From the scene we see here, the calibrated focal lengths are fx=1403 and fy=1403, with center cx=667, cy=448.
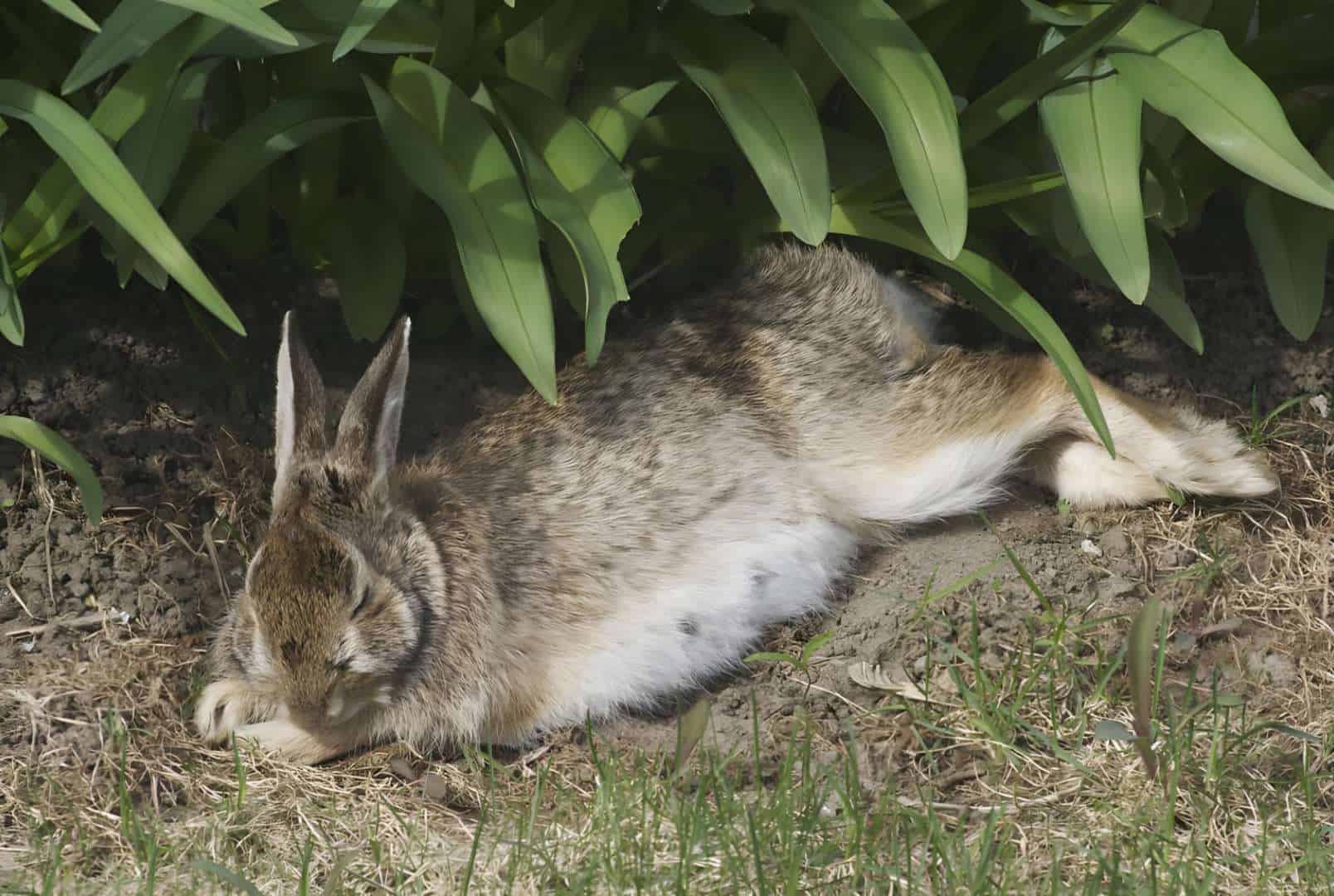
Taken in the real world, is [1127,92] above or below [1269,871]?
above

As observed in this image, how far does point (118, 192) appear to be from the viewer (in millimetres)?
2889

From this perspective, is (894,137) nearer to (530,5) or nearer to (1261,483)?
(530,5)

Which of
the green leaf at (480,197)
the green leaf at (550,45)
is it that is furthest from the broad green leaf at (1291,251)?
the green leaf at (480,197)

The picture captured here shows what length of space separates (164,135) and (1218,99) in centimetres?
239

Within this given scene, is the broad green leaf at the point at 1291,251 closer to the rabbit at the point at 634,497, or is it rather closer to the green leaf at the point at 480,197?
the rabbit at the point at 634,497

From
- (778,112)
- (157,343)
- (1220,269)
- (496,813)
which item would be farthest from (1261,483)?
(157,343)

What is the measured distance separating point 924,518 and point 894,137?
3.74 ft

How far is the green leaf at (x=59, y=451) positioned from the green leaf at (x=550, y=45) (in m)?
1.40

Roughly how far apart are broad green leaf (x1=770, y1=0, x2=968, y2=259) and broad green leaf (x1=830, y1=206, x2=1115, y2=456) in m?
0.15

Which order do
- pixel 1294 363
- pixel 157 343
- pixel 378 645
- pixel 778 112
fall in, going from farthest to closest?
pixel 1294 363 → pixel 157 343 → pixel 778 112 → pixel 378 645

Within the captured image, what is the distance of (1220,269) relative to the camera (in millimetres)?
4266

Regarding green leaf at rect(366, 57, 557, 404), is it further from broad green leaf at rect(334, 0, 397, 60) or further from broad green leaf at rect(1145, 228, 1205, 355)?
broad green leaf at rect(1145, 228, 1205, 355)

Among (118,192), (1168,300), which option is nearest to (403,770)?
(118,192)

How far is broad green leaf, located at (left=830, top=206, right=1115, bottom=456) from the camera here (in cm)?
325
